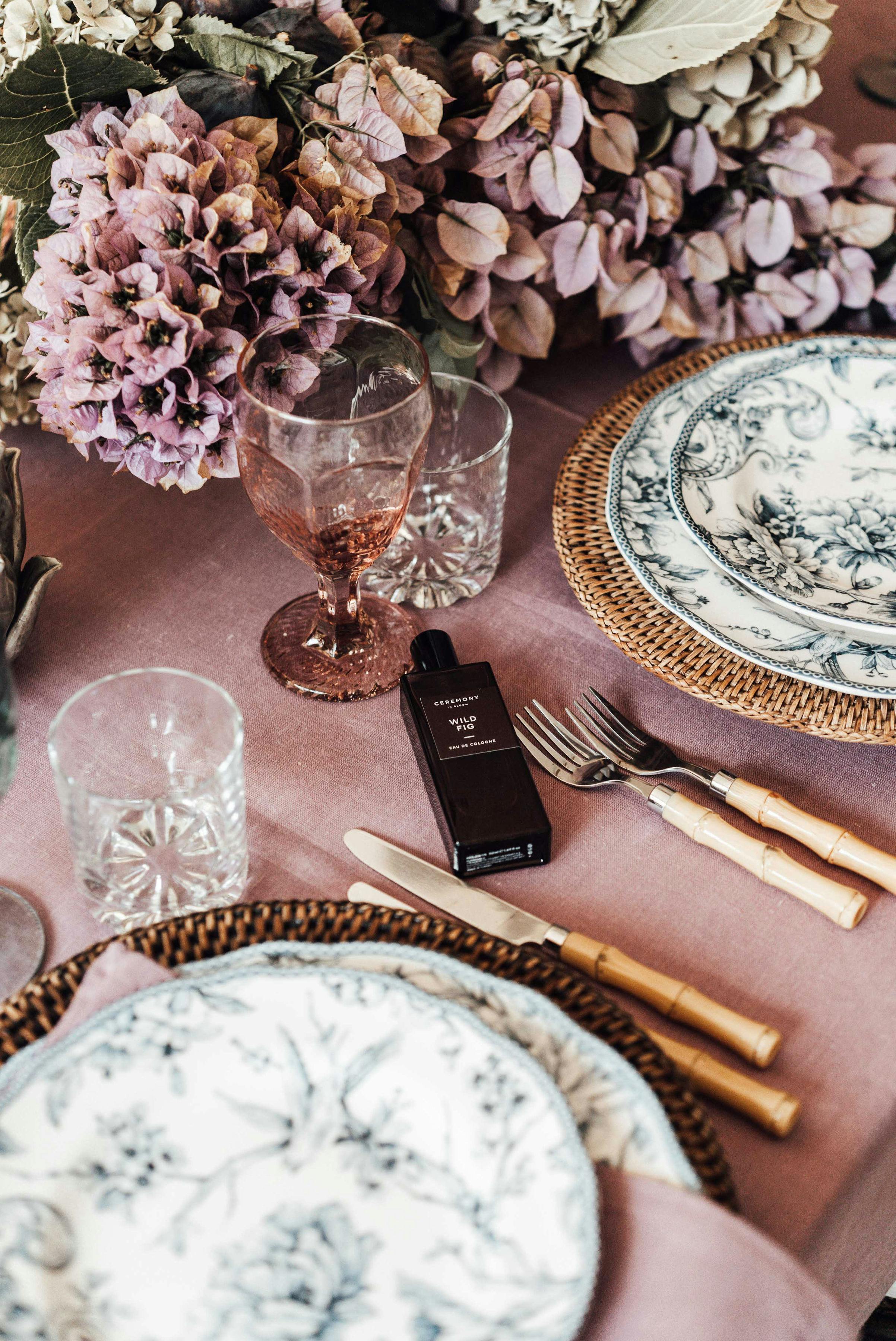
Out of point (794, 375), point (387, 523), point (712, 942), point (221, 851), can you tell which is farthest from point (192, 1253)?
point (794, 375)

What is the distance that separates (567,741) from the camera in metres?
0.75

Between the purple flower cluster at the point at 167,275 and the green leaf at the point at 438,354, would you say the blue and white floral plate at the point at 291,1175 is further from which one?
the green leaf at the point at 438,354

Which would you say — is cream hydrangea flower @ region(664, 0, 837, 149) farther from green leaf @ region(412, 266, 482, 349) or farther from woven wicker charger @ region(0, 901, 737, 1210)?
woven wicker charger @ region(0, 901, 737, 1210)

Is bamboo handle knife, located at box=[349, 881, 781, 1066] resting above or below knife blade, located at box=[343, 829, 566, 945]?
above

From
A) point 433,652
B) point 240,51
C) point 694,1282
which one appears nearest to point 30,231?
point 240,51

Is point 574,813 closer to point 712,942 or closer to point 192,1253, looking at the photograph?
point 712,942

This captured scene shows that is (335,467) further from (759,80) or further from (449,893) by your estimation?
(759,80)

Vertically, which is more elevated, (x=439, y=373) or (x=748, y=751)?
(x=439, y=373)

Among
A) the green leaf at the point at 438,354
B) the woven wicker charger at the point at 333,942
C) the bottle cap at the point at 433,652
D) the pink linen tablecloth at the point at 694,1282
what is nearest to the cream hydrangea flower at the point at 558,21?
the green leaf at the point at 438,354

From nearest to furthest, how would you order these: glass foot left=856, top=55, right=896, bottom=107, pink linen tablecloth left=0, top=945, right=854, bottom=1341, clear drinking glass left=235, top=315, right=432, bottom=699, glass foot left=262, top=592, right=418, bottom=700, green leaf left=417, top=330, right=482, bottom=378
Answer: pink linen tablecloth left=0, top=945, right=854, bottom=1341 < clear drinking glass left=235, top=315, right=432, bottom=699 < glass foot left=262, top=592, right=418, bottom=700 < green leaf left=417, top=330, right=482, bottom=378 < glass foot left=856, top=55, right=896, bottom=107

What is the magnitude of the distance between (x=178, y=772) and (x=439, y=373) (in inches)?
15.8

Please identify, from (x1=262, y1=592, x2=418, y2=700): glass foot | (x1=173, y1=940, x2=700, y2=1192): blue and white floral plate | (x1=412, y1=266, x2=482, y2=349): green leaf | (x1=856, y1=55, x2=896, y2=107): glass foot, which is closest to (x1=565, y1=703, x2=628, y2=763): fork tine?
(x1=262, y1=592, x2=418, y2=700): glass foot

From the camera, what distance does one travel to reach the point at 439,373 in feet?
2.98

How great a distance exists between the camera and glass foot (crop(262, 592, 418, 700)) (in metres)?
0.79
